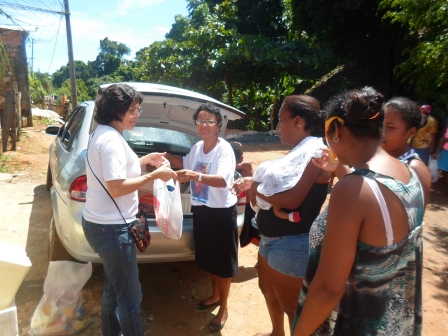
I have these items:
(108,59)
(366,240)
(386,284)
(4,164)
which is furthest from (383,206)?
(108,59)

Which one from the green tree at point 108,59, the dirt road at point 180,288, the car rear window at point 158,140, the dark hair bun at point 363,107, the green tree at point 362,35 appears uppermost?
the green tree at point 108,59

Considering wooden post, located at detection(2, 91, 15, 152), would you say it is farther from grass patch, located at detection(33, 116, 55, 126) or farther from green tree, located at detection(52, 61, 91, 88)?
Answer: green tree, located at detection(52, 61, 91, 88)

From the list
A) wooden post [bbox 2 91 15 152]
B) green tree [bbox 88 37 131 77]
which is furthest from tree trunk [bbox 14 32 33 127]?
green tree [bbox 88 37 131 77]

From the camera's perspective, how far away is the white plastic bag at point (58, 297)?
2523 mm

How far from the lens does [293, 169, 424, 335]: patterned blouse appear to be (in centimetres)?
126

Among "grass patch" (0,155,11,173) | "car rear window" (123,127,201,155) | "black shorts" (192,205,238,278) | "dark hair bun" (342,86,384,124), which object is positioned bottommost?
"grass patch" (0,155,11,173)

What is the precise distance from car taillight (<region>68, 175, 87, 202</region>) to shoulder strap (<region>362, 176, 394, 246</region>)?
83.9 inches

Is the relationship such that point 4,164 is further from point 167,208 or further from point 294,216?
point 294,216

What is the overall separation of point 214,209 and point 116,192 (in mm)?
907

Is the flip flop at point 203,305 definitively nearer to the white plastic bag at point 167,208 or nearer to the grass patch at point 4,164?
the white plastic bag at point 167,208

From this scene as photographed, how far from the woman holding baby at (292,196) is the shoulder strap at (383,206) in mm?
753

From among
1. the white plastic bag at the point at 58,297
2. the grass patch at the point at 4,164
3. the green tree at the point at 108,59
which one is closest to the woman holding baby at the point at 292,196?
the white plastic bag at the point at 58,297

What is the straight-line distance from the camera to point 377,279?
1.28 metres

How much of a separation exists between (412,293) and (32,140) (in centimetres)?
1173
